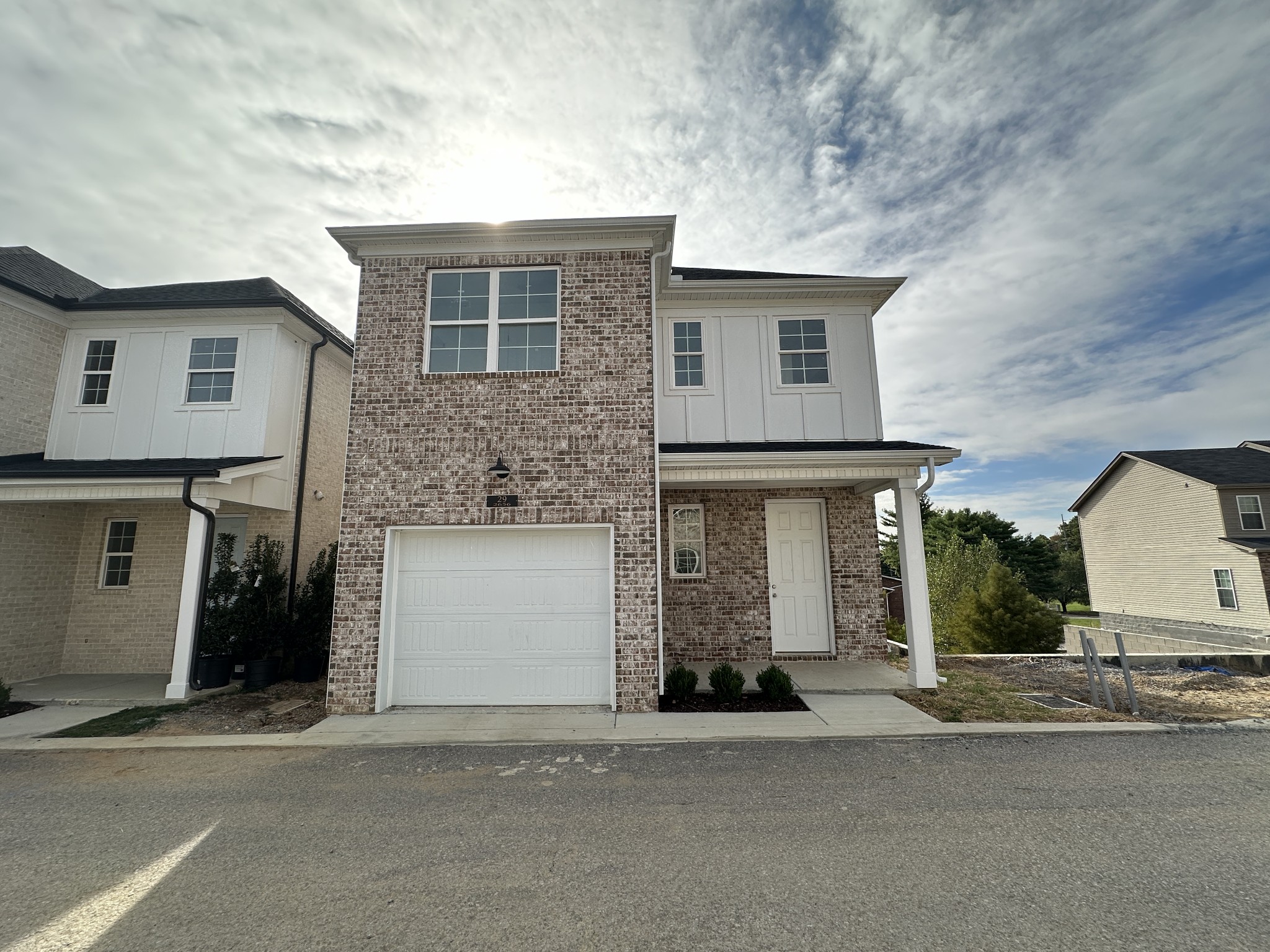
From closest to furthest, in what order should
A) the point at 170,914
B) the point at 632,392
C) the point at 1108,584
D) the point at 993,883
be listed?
the point at 170,914 → the point at 993,883 → the point at 632,392 → the point at 1108,584

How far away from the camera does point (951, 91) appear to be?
8.51m

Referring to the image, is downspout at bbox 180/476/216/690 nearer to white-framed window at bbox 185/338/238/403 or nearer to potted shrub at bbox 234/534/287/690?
potted shrub at bbox 234/534/287/690

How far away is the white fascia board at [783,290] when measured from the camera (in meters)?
9.20

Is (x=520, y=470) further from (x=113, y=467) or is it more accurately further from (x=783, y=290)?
(x=113, y=467)

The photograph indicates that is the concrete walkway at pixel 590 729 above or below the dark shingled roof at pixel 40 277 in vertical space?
below

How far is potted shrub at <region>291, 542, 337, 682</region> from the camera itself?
8922 millimetres

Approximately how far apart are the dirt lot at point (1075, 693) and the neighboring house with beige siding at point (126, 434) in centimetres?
1101

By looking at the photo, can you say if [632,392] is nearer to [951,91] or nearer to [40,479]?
[951,91]

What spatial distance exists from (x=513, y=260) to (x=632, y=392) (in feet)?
8.55

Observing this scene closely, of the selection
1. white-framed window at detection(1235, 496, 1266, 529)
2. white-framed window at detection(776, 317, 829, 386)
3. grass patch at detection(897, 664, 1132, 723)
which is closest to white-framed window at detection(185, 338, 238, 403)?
white-framed window at detection(776, 317, 829, 386)

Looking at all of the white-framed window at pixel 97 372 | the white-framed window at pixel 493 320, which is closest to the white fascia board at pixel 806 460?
the white-framed window at pixel 493 320

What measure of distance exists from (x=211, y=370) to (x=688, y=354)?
8.43m

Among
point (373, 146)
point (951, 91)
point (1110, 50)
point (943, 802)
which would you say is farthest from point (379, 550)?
point (1110, 50)

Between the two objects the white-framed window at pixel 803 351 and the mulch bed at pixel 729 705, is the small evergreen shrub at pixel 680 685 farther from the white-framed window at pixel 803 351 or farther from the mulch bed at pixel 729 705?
the white-framed window at pixel 803 351
